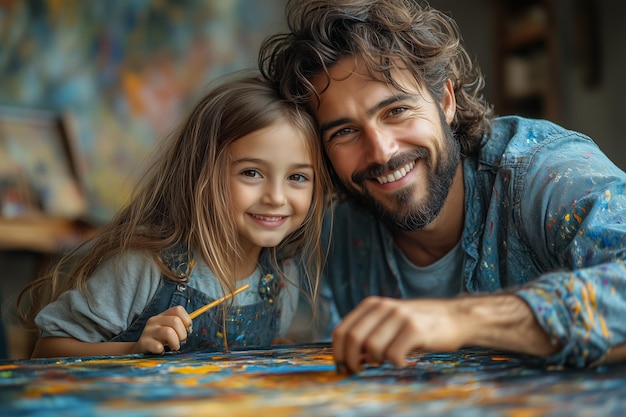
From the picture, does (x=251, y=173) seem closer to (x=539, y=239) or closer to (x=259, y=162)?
(x=259, y=162)

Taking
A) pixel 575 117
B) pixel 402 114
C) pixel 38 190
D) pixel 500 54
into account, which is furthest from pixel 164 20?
pixel 402 114

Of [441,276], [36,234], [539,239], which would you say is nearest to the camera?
[539,239]

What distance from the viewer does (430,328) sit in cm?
91

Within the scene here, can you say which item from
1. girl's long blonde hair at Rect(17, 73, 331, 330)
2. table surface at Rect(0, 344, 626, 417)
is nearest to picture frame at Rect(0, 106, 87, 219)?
girl's long blonde hair at Rect(17, 73, 331, 330)

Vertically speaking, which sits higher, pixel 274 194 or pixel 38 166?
pixel 38 166

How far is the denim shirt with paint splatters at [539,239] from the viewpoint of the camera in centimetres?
98

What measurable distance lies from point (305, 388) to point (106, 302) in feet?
2.54

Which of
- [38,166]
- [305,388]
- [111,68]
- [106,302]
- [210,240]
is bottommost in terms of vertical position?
[305,388]

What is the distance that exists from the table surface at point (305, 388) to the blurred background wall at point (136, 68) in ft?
10.3

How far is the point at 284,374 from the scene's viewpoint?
964mm

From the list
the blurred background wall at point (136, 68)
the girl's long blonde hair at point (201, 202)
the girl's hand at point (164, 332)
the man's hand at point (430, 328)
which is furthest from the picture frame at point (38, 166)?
the man's hand at point (430, 328)

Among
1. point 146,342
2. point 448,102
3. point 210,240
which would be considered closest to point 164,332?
point 146,342

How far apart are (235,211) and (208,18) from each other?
3612 mm

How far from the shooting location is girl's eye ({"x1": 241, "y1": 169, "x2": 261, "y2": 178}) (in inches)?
65.4
